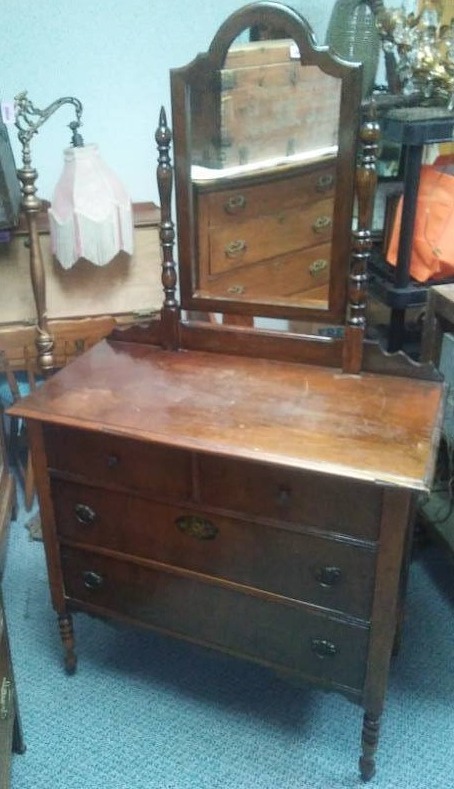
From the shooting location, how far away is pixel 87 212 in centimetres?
183

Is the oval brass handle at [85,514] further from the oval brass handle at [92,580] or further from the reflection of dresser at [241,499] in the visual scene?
the oval brass handle at [92,580]

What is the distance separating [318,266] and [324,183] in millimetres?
158

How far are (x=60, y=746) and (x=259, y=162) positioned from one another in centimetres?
127

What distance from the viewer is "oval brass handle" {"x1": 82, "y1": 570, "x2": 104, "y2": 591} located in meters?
1.47

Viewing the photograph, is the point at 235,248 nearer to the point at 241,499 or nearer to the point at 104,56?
the point at 241,499

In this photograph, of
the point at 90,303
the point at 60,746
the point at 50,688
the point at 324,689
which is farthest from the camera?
the point at 90,303

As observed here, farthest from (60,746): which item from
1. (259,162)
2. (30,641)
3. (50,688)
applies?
(259,162)

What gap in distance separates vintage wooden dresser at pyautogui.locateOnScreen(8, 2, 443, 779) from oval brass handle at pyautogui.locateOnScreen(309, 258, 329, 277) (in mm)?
31

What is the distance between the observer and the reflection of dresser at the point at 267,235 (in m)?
1.38

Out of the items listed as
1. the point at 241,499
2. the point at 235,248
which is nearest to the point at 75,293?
the point at 235,248

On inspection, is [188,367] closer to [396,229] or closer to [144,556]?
[144,556]

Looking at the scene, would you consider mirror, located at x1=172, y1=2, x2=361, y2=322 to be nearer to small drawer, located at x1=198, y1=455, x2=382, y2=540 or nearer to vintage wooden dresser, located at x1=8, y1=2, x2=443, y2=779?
vintage wooden dresser, located at x1=8, y1=2, x2=443, y2=779

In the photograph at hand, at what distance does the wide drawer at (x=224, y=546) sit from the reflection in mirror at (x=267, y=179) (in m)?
0.47

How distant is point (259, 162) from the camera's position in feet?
4.60
